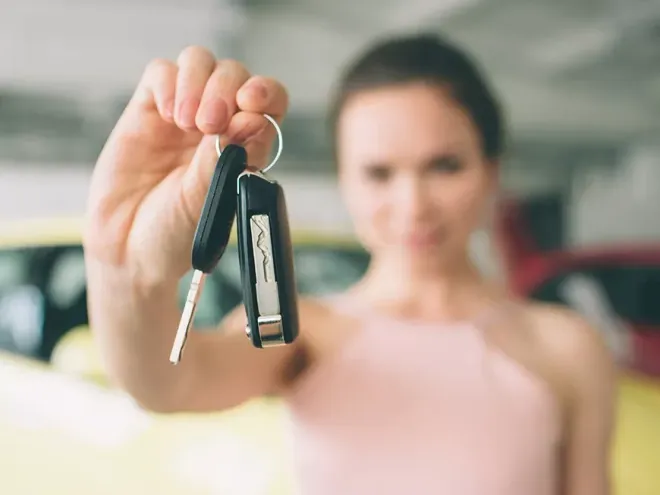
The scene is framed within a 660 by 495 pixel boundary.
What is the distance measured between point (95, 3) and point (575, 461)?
473mm

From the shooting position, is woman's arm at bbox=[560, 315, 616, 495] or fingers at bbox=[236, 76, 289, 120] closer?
fingers at bbox=[236, 76, 289, 120]

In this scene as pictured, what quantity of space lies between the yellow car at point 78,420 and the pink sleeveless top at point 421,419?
44 mm

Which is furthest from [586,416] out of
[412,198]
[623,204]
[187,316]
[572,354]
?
[623,204]

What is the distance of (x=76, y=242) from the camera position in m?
0.44

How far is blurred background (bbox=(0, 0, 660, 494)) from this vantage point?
444 millimetres

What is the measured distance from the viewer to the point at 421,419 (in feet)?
1.36

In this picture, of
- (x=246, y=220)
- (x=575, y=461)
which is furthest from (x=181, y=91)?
(x=575, y=461)

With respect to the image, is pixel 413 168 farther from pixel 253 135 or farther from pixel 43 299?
pixel 43 299

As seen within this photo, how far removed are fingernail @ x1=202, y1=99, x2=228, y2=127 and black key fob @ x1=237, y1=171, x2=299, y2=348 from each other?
3 centimetres

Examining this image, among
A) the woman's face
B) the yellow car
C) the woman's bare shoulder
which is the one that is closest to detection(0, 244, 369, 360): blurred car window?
the yellow car

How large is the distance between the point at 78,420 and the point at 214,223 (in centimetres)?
23

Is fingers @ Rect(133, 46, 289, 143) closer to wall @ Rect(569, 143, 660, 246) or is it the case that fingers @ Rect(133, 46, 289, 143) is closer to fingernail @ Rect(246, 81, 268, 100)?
fingernail @ Rect(246, 81, 268, 100)

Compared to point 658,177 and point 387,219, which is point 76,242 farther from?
point 658,177

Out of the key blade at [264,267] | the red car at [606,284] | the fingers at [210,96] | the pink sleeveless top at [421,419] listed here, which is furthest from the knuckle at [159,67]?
the red car at [606,284]
